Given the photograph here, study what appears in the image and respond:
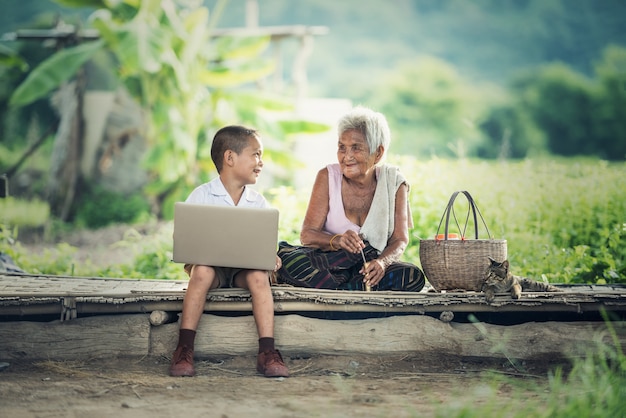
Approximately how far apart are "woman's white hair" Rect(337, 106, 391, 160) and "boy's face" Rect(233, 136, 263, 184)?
485 millimetres

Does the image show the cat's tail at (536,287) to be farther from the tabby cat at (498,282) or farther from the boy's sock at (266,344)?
the boy's sock at (266,344)

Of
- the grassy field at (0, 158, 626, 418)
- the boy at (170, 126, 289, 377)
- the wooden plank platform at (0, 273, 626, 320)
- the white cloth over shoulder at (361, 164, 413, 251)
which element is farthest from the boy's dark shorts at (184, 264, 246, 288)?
the grassy field at (0, 158, 626, 418)

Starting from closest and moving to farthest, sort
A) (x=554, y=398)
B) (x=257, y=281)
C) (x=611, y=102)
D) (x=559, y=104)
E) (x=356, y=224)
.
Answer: (x=554, y=398), (x=257, y=281), (x=356, y=224), (x=611, y=102), (x=559, y=104)

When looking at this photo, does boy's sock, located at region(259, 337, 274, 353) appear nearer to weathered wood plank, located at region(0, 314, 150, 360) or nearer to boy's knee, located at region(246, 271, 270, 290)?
boy's knee, located at region(246, 271, 270, 290)

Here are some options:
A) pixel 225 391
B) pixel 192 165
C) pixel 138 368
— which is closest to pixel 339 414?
pixel 225 391

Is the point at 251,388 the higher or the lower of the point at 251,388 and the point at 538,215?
the lower

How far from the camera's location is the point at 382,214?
4.30m

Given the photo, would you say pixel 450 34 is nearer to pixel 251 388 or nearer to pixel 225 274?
pixel 225 274

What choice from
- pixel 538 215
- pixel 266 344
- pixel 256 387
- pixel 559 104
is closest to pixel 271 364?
pixel 266 344

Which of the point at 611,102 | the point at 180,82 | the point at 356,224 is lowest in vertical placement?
the point at 356,224

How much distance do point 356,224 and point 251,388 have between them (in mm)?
1270

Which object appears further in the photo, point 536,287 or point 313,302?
point 536,287

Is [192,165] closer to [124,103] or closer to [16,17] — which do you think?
[124,103]

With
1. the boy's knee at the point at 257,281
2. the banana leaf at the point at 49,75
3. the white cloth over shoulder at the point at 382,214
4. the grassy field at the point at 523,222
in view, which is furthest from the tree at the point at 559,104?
the boy's knee at the point at 257,281
